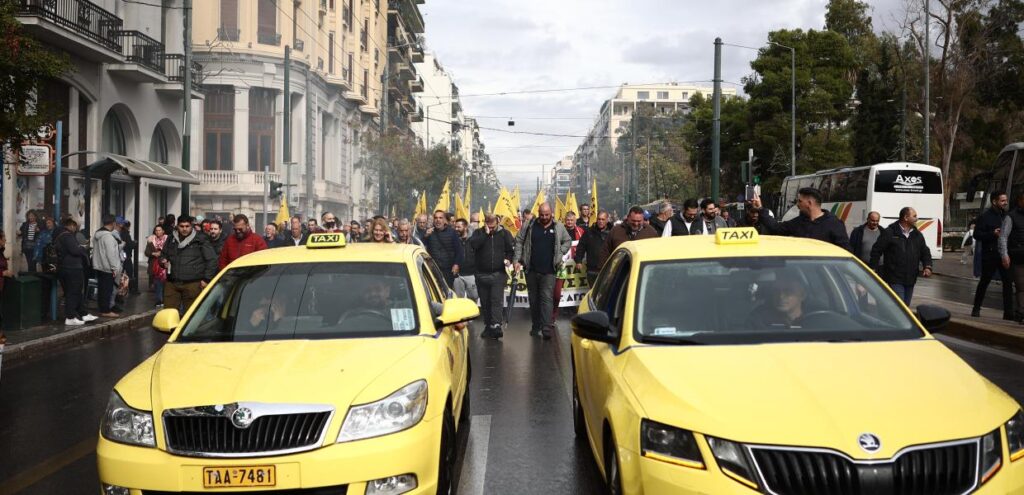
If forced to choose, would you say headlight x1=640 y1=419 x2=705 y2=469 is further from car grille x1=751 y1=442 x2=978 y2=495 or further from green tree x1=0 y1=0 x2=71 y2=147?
green tree x1=0 y1=0 x2=71 y2=147

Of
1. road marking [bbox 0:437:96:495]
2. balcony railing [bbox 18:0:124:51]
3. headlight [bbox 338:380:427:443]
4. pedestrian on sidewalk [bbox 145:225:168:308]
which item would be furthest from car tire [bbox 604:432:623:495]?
balcony railing [bbox 18:0:124:51]

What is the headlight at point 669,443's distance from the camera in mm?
3502

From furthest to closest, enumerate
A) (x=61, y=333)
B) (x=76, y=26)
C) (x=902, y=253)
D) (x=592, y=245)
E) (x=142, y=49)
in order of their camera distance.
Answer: (x=142, y=49)
(x=76, y=26)
(x=592, y=245)
(x=61, y=333)
(x=902, y=253)

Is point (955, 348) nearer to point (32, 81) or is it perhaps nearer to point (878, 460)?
point (878, 460)

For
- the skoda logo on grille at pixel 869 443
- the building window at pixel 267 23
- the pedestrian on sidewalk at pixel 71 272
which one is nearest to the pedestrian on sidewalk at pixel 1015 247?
the skoda logo on grille at pixel 869 443

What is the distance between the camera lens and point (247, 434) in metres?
4.03

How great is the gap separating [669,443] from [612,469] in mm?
620

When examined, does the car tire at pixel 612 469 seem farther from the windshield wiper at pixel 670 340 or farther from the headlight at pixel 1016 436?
the headlight at pixel 1016 436

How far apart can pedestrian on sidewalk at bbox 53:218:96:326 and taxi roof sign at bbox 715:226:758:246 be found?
1169 cm

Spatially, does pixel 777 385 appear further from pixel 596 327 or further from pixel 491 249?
pixel 491 249

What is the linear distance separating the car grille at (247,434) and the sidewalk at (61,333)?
25.7ft

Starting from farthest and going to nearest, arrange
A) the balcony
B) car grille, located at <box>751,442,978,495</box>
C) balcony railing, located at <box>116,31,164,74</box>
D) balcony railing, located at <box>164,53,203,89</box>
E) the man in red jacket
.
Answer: balcony railing, located at <box>164,53,203,89</box> → balcony railing, located at <box>116,31,164,74</box> → the balcony → the man in red jacket → car grille, located at <box>751,442,978,495</box>

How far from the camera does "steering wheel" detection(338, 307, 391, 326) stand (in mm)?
5436

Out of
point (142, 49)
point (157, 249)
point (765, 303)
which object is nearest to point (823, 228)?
point (765, 303)
